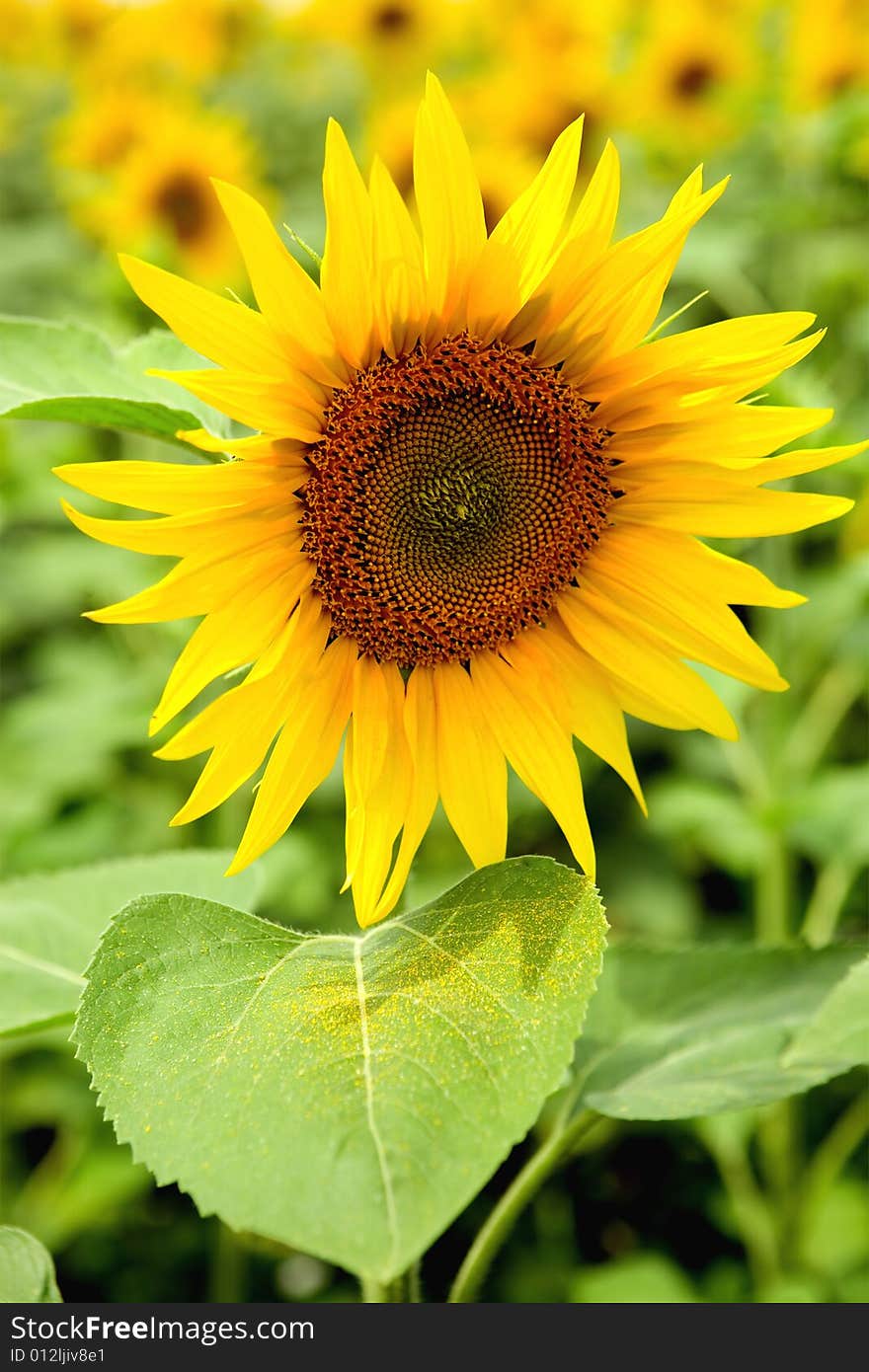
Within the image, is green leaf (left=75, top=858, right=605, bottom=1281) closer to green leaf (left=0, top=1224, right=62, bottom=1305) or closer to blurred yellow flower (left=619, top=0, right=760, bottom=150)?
green leaf (left=0, top=1224, right=62, bottom=1305)

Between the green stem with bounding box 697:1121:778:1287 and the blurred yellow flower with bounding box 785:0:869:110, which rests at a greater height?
the blurred yellow flower with bounding box 785:0:869:110

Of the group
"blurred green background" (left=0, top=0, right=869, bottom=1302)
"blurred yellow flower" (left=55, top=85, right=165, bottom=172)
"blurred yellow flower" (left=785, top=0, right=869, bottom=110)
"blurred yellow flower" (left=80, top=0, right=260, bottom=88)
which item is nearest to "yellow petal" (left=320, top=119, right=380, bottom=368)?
"blurred green background" (left=0, top=0, right=869, bottom=1302)

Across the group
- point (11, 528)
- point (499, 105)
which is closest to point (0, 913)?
point (11, 528)

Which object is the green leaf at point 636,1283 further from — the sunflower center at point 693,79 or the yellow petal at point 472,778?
the sunflower center at point 693,79

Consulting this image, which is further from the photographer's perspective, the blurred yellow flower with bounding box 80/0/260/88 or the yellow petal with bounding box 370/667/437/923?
the blurred yellow flower with bounding box 80/0/260/88

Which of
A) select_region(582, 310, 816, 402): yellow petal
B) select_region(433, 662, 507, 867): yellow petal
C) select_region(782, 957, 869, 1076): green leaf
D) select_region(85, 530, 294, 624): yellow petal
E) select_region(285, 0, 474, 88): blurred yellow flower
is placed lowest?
select_region(782, 957, 869, 1076): green leaf

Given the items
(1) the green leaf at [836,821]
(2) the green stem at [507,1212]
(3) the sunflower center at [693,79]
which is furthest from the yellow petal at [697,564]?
(3) the sunflower center at [693,79]

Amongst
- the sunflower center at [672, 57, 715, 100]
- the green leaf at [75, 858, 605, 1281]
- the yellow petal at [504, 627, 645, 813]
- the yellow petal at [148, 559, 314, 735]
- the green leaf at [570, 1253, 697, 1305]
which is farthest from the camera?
the sunflower center at [672, 57, 715, 100]

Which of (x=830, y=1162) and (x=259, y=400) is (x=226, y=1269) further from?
(x=259, y=400)
